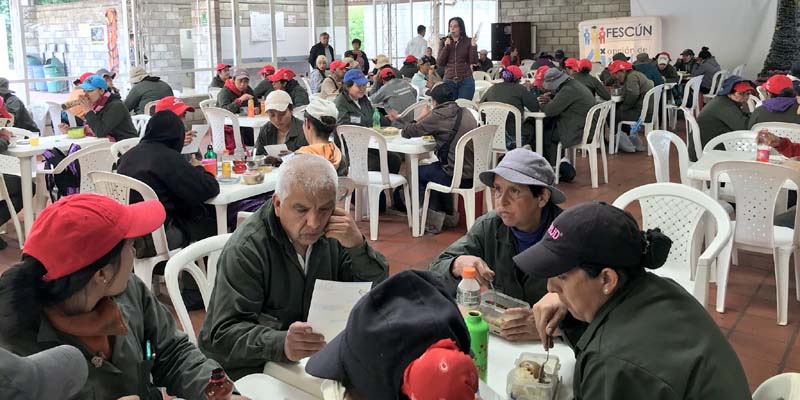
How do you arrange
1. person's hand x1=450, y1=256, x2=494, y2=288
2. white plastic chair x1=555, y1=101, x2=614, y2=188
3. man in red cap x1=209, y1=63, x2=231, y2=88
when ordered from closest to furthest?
person's hand x1=450, y1=256, x2=494, y2=288 → white plastic chair x1=555, y1=101, x2=614, y2=188 → man in red cap x1=209, y1=63, x2=231, y2=88

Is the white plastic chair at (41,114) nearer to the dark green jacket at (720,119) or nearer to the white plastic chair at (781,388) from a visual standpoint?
the dark green jacket at (720,119)

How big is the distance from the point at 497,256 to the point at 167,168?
6.57 ft

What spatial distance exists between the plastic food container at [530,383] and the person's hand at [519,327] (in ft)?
0.70

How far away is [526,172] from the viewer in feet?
8.21

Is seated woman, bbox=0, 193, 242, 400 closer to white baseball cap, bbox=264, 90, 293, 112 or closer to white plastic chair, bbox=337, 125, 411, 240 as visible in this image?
white baseball cap, bbox=264, 90, 293, 112

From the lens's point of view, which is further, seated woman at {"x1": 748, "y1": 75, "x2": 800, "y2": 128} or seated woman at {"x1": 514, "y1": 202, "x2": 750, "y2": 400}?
seated woman at {"x1": 748, "y1": 75, "x2": 800, "y2": 128}

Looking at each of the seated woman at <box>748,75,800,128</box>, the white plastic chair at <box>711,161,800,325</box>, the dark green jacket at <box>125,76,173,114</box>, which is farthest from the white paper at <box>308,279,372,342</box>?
the dark green jacket at <box>125,76,173,114</box>

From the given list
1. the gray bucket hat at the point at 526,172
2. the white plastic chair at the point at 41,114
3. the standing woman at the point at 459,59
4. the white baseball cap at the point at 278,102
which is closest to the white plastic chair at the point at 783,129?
the gray bucket hat at the point at 526,172

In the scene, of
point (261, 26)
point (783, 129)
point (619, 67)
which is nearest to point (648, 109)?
point (619, 67)

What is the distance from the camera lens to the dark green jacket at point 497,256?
2.45m

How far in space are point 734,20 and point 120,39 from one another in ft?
37.4

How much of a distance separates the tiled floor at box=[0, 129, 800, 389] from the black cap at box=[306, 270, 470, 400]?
8.05ft

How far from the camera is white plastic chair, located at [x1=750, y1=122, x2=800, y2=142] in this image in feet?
16.1

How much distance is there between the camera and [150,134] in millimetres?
3785
